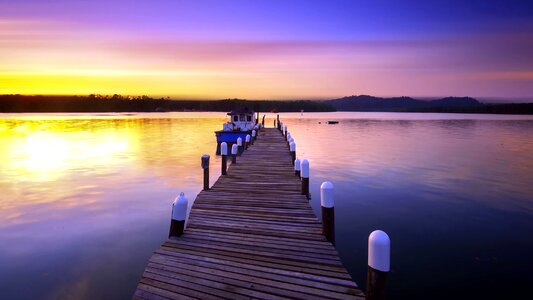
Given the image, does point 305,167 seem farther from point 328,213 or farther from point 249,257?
point 249,257

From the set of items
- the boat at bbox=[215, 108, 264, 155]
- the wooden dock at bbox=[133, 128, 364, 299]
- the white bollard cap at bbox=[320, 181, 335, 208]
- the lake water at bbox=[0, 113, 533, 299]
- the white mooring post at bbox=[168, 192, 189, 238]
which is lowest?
the lake water at bbox=[0, 113, 533, 299]

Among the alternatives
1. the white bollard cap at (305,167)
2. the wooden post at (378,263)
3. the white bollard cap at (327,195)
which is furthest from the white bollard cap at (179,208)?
the white bollard cap at (305,167)

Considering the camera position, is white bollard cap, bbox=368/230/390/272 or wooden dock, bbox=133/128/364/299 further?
wooden dock, bbox=133/128/364/299

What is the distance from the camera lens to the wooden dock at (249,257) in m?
5.57

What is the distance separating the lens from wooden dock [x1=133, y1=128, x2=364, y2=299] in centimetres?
557

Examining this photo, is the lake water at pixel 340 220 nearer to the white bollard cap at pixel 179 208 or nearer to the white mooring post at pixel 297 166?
the white mooring post at pixel 297 166

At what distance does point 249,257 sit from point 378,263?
283 cm

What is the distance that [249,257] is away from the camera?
22.2 ft

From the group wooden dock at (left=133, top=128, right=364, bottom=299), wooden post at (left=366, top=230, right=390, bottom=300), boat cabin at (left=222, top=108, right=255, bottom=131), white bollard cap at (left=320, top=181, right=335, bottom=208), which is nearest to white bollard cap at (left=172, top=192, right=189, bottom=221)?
wooden dock at (left=133, top=128, right=364, bottom=299)

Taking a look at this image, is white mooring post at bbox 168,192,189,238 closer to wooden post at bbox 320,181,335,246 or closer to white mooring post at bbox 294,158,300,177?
wooden post at bbox 320,181,335,246

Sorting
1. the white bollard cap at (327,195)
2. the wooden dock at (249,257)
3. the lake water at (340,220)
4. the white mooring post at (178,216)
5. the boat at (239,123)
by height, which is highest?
the boat at (239,123)

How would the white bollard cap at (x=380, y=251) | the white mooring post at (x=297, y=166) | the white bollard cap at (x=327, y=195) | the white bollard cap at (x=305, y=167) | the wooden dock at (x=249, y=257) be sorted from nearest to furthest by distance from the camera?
the white bollard cap at (x=380, y=251), the wooden dock at (x=249, y=257), the white bollard cap at (x=327, y=195), the white bollard cap at (x=305, y=167), the white mooring post at (x=297, y=166)

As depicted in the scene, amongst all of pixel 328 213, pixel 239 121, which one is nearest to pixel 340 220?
pixel 328 213

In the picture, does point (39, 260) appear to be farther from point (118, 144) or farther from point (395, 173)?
point (118, 144)
